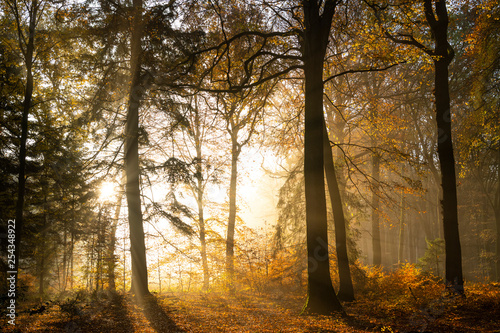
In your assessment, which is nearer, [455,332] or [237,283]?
[455,332]

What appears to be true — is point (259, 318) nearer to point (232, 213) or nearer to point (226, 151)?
point (232, 213)

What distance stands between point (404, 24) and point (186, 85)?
6.84 meters

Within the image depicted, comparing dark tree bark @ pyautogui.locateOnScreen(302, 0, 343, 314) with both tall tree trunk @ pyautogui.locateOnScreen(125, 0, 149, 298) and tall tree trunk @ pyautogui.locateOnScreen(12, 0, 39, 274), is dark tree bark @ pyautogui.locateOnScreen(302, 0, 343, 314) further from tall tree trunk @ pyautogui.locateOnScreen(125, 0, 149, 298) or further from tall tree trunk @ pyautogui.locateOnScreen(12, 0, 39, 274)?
tall tree trunk @ pyautogui.locateOnScreen(12, 0, 39, 274)

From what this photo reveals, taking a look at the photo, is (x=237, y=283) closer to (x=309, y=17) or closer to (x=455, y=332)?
(x=455, y=332)

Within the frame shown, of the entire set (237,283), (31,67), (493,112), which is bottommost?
(237,283)

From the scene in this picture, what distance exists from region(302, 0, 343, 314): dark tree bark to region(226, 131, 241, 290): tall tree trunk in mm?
7126

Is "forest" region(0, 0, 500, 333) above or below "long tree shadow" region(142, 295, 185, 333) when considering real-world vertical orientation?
above

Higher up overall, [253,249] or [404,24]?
[404,24]

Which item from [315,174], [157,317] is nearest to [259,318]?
[157,317]

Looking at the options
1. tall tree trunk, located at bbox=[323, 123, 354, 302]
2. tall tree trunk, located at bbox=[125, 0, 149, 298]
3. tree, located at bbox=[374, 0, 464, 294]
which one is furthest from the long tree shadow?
tree, located at bbox=[374, 0, 464, 294]

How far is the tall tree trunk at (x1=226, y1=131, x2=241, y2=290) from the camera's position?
558 inches

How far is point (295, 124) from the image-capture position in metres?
12.7

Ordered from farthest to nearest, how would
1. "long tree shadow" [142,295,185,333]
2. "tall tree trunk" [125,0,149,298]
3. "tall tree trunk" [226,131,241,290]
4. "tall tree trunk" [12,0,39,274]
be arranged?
1. "tall tree trunk" [226,131,241,290]
2. "tall tree trunk" [125,0,149,298]
3. "tall tree trunk" [12,0,39,274]
4. "long tree shadow" [142,295,185,333]

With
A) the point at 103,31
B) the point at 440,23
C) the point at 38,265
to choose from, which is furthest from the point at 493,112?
the point at 38,265
